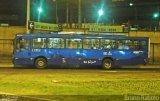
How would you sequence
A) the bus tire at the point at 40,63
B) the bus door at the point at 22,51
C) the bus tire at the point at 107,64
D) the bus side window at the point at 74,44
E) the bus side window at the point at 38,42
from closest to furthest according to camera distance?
1. the bus door at the point at 22,51
2. the bus tire at the point at 40,63
3. the bus side window at the point at 38,42
4. the bus side window at the point at 74,44
5. the bus tire at the point at 107,64

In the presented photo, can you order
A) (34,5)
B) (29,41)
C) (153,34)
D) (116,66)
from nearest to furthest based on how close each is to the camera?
(29,41)
(116,66)
(153,34)
(34,5)

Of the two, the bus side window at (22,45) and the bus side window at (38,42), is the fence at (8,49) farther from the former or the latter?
the bus side window at (38,42)

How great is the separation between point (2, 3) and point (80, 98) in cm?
6754

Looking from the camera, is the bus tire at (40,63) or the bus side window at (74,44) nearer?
the bus tire at (40,63)

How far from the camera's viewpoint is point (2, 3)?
7981cm

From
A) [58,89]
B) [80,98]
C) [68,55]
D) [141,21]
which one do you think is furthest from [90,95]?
[141,21]

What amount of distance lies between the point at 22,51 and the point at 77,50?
14.2 ft

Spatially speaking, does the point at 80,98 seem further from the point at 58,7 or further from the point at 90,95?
the point at 58,7

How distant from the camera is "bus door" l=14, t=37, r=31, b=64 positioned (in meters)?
32.3

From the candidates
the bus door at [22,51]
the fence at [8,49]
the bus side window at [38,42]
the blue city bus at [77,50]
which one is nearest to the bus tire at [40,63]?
the blue city bus at [77,50]

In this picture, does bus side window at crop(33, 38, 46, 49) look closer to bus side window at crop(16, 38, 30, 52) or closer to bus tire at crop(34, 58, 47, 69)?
bus side window at crop(16, 38, 30, 52)

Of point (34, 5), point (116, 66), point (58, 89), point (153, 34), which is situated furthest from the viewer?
point (34, 5)

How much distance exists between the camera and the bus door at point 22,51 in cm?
3231

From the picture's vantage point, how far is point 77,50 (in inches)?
1291
